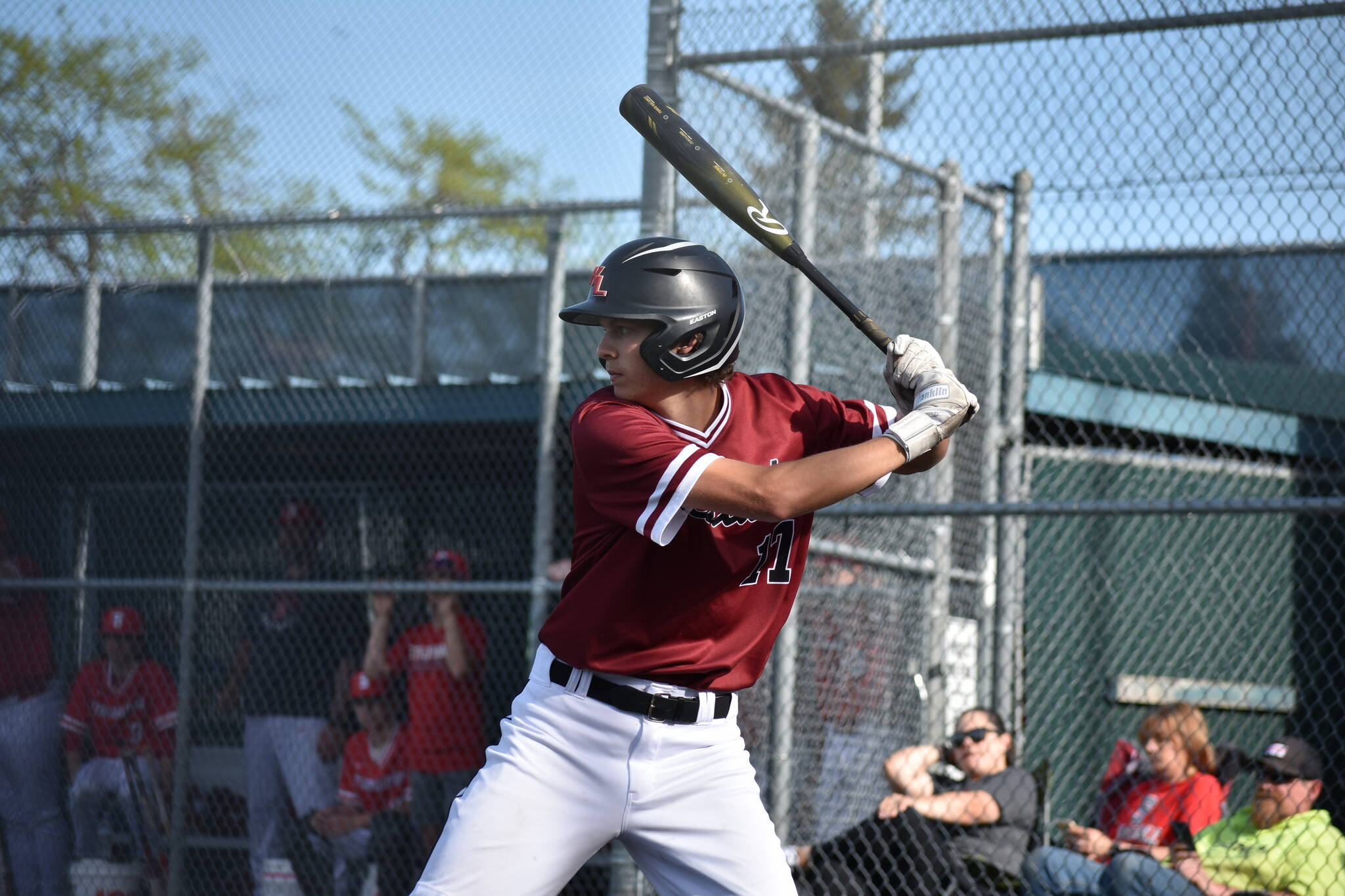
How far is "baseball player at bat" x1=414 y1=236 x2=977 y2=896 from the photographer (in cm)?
249

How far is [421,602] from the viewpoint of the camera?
18.7 feet

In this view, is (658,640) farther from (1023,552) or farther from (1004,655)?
(1023,552)

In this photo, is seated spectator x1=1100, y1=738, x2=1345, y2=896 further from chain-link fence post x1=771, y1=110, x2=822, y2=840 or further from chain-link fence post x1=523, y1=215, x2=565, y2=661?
chain-link fence post x1=523, y1=215, x2=565, y2=661

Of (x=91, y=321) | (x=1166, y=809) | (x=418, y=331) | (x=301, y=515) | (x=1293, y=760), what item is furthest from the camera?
(x=418, y=331)

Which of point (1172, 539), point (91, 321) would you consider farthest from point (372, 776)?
point (1172, 539)

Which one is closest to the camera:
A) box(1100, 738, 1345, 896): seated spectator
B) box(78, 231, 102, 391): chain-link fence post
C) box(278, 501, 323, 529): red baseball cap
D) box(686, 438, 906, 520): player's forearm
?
box(686, 438, 906, 520): player's forearm

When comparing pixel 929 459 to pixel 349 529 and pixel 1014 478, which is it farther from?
pixel 349 529

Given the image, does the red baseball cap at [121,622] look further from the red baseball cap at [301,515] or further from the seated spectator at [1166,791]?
the seated spectator at [1166,791]

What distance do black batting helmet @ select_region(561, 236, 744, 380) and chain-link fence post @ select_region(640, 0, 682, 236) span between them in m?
1.84

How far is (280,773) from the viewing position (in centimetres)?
550

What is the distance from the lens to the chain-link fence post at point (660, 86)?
4.55 meters

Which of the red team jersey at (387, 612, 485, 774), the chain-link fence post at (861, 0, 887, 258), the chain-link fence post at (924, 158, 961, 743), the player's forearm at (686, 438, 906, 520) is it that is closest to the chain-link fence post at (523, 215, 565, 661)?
the red team jersey at (387, 612, 485, 774)

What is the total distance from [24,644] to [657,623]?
388 cm

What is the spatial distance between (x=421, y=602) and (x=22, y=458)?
1.71m
